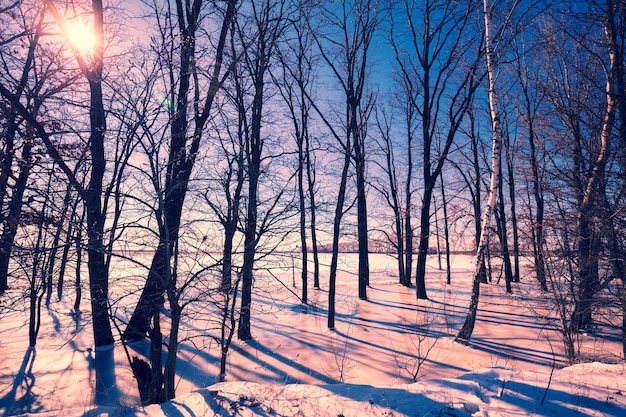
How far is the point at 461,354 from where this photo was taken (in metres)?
7.54

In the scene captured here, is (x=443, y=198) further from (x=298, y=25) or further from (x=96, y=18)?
(x=96, y=18)

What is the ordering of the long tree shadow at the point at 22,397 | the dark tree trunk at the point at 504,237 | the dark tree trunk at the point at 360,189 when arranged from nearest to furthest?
1. the long tree shadow at the point at 22,397
2. the dark tree trunk at the point at 360,189
3. the dark tree trunk at the point at 504,237

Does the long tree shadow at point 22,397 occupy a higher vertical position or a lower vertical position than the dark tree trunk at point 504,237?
lower

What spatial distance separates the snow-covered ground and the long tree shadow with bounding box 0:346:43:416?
3 cm

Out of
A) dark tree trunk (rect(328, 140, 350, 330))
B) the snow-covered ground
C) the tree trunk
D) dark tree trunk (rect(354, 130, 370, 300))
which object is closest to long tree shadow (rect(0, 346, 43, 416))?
the snow-covered ground

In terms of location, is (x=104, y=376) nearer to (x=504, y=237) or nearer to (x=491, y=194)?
(x=491, y=194)

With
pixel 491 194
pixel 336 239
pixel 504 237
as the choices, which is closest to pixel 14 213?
pixel 336 239

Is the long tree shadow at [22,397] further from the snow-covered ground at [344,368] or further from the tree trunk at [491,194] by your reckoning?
the tree trunk at [491,194]

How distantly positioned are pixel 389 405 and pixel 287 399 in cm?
120

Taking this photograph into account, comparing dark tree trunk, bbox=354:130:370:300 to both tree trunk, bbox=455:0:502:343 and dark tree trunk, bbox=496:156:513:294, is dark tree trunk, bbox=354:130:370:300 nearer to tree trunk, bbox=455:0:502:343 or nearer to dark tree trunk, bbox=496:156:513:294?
tree trunk, bbox=455:0:502:343

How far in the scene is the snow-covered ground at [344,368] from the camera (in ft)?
12.5

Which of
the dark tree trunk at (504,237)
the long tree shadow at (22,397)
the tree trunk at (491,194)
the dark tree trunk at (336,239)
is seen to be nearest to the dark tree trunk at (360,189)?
the dark tree trunk at (336,239)

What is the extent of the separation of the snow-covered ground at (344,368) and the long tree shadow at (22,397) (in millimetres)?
32

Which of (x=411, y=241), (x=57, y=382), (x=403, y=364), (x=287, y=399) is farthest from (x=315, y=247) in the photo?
(x=287, y=399)
